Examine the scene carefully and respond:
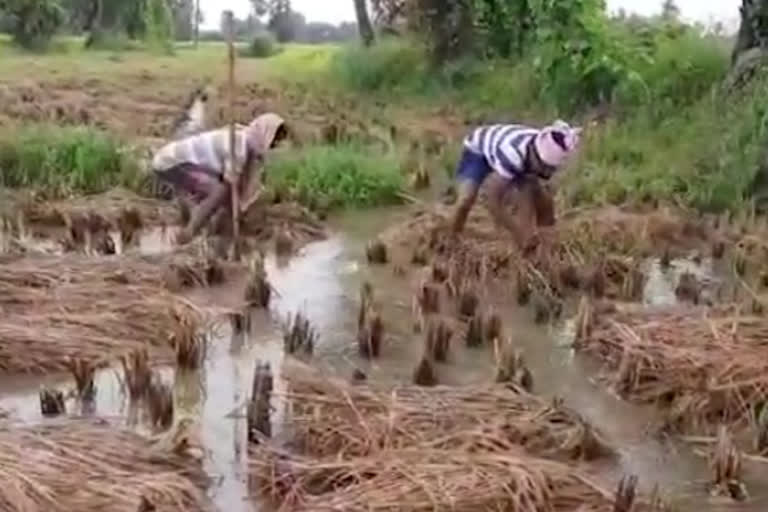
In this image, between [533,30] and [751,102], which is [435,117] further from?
[751,102]

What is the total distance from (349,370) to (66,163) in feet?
20.1

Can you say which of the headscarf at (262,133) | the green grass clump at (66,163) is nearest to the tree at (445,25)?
the green grass clump at (66,163)

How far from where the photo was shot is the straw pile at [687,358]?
5996 millimetres

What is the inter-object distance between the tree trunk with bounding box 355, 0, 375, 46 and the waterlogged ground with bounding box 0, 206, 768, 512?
51.1ft

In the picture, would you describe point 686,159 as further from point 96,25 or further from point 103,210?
point 96,25

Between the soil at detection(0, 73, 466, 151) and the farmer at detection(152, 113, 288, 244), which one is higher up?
the farmer at detection(152, 113, 288, 244)

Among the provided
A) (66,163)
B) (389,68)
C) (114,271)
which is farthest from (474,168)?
(389,68)

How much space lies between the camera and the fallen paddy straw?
19.6 feet

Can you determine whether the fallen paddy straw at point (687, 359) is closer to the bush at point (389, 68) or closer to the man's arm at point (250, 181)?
the man's arm at point (250, 181)

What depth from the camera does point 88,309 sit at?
7.18m

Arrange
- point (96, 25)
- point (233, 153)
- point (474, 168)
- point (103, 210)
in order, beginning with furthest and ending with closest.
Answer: point (96, 25) → point (103, 210) → point (474, 168) → point (233, 153)

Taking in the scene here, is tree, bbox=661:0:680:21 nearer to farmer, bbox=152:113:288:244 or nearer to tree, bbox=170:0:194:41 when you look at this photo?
farmer, bbox=152:113:288:244

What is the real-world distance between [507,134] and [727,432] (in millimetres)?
3604

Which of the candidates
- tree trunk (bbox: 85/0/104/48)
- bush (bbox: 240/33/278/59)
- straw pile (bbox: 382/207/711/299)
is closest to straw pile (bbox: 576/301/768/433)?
straw pile (bbox: 382/207/711/299)
